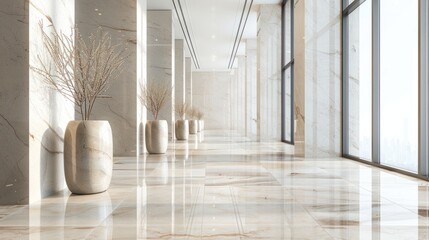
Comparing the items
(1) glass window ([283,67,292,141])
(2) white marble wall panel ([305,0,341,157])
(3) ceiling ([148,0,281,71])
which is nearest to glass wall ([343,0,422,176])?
(2) white marble wall panel ([305,0,341,157])

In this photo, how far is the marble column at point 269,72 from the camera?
10.7 meters

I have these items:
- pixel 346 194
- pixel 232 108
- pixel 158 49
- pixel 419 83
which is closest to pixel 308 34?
pixel 419 83

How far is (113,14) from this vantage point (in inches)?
260

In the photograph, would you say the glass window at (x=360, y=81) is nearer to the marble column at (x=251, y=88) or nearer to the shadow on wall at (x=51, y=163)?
the shadow on wall at (x=51, y=163)

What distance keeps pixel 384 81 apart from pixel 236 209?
323cm

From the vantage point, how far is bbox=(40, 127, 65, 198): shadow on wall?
3.10 meters

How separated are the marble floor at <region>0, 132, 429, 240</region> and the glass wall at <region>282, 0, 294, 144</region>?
228 inches

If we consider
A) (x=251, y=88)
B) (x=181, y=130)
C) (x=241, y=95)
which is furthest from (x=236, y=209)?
(x=241, y=95)

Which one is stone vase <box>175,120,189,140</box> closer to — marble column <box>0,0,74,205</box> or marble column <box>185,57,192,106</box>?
marble column <box>185,57,192,106</box>

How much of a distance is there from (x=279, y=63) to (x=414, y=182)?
7233mm

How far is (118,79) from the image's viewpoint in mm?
6641

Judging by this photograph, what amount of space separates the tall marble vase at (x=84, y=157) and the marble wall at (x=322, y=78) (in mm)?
3776

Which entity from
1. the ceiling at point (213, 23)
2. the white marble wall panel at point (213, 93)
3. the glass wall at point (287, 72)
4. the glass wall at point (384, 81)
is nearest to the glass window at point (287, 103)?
the glass wall at point (287, 72)

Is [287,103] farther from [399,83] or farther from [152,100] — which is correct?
[399,83]
